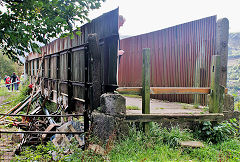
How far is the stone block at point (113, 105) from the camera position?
4203 millimetres

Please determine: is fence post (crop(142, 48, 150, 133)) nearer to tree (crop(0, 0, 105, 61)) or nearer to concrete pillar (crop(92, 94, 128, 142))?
concrete pillar (crop(92, 94, 128, 142))

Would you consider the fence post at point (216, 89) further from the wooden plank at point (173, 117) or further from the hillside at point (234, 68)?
the hillside at point (234, 68)

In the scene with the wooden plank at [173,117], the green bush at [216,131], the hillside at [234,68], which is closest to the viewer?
the wooden plank at [173,117]

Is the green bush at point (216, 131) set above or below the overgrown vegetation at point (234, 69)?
below

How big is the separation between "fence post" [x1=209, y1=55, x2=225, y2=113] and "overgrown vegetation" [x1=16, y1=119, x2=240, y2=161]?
0.43 meters

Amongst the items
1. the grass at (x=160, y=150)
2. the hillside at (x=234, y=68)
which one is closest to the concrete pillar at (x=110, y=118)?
the grass at (x=160, y=150)

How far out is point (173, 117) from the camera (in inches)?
178

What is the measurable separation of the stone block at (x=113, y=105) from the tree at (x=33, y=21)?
1.60 metres

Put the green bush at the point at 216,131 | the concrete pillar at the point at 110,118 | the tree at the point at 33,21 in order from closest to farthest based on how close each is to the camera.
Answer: the tree at the point at 33,21, the concrete pillar at the point at 110,118, the green bush at the point at 216,131

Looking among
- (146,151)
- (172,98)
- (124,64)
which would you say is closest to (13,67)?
(124,64)

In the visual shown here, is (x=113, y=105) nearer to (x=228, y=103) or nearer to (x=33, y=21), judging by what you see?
(x=33, y=21)

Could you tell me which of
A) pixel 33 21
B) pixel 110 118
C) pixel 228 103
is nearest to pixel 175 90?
pixel 228 103

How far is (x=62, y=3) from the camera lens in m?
3.98

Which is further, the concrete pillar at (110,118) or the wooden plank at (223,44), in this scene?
the wooden plank at (223,44)
